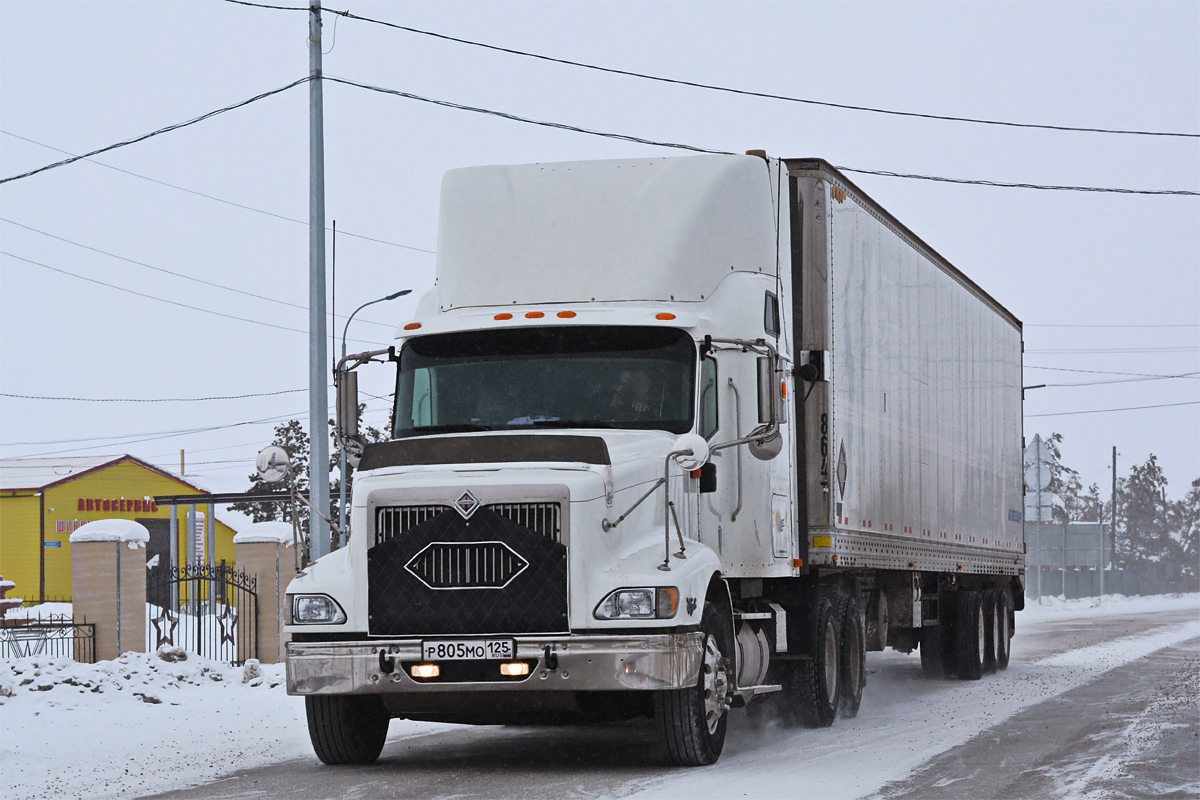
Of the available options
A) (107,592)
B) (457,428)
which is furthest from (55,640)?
(457,428)

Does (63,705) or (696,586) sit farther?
(63,705)

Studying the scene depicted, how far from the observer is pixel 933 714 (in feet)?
50.1

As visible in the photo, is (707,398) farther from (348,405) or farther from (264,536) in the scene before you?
(264,536)

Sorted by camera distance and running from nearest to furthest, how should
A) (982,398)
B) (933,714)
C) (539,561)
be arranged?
(539,561), (933,714), (982,398)

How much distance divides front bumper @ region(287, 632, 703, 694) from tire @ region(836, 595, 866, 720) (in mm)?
4585

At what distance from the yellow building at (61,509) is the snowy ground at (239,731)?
128 feet

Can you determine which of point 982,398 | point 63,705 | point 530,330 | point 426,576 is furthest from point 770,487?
point 982,398

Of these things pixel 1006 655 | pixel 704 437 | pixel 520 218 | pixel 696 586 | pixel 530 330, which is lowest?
pixel 1006 655

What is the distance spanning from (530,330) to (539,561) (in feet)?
7.05

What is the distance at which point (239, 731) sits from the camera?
14.5 meters

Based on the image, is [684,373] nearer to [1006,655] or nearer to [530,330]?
[530,330]

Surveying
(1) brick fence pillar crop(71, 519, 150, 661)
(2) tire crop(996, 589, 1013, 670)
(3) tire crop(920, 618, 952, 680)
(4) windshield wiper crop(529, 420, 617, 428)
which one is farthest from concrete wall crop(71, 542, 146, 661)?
(4) windshield wiper crop(529, 420, 617, 428)

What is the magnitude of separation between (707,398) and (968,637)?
9835 millimetres

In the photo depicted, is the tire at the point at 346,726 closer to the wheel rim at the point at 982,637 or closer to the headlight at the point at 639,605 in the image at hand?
the headlight at the point at 639,605
